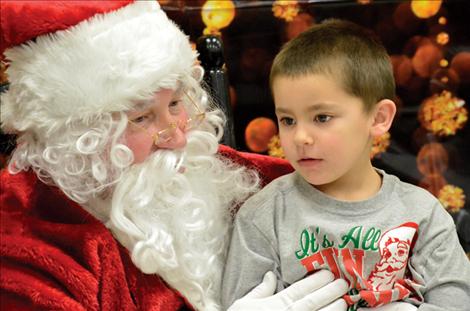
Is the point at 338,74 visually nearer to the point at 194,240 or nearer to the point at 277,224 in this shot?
the point at 277,224

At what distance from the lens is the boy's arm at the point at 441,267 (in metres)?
1.09

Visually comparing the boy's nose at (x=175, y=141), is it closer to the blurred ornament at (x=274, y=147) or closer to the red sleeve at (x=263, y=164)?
the red sleeve at (x=263, y=164)

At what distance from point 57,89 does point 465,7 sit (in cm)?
171

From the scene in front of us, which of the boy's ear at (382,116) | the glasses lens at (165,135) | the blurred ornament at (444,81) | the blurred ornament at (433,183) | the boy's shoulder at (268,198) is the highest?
the boy's ear at (382,116)

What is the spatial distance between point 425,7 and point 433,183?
0.68m

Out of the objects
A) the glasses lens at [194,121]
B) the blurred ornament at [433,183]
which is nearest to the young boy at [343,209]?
the glasses lens at [194,121]

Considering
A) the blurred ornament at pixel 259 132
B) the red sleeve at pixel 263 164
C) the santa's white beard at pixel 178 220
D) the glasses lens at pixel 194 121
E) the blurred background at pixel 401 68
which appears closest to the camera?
the santa's white beard at pixel 178 220

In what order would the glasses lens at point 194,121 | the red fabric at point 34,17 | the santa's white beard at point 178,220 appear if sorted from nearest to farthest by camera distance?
the red fabric at point 34,17 → the santa's white beard at point 178,220 → the glasses lens at point 194,121

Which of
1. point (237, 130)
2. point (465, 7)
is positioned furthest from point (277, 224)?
point (465, 7)

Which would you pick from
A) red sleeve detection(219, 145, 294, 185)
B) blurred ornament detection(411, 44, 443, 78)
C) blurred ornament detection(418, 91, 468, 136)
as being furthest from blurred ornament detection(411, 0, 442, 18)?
red sleeve detection(219, 145, 294, 185)

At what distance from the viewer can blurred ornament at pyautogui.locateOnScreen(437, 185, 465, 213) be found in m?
2.40

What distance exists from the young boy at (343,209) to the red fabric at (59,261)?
7.5 inches

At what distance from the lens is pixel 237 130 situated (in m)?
2.35

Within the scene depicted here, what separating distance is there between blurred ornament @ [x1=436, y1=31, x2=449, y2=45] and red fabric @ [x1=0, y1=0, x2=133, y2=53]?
5.26 feet
